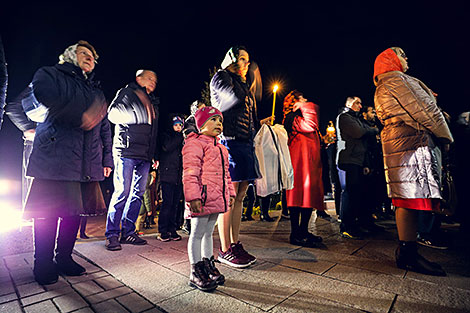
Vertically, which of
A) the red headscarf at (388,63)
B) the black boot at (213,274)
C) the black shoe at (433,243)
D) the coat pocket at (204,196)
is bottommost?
the black shoe at (433,243)

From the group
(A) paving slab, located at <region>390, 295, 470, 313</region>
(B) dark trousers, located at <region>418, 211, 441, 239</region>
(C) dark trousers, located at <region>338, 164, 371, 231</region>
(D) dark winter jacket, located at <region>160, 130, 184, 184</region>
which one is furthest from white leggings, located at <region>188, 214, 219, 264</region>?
(B) dark trousers, located at <region>418, 211, 441, 239</region>

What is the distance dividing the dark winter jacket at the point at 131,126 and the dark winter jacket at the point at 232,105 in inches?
51.5

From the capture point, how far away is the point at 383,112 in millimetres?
2686

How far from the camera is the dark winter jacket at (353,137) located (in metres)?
3.98

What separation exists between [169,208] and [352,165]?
3.05 meters

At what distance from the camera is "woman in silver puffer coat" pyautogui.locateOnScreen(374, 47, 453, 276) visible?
7.46 ft

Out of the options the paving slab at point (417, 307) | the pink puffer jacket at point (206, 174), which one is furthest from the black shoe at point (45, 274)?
the paving slab at point (417, 307)

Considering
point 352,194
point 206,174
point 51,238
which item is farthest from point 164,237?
point 352,194

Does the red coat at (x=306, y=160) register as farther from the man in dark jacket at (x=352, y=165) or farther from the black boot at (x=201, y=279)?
the black boot at (x=201, y=279)

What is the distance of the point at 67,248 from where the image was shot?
7.57ft

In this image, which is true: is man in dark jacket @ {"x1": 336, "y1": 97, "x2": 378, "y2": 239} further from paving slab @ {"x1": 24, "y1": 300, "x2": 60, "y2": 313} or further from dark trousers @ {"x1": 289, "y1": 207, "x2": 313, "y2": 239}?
paving slab @ {"x1": 24, "y1": 300, "x2": 60, "y2": 313}

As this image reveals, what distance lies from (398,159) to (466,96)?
7086mm

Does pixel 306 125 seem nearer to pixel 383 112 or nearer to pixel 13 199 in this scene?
pixel 383 112

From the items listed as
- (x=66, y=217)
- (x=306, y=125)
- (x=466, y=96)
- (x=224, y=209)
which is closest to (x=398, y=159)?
(x=306, y=125)
